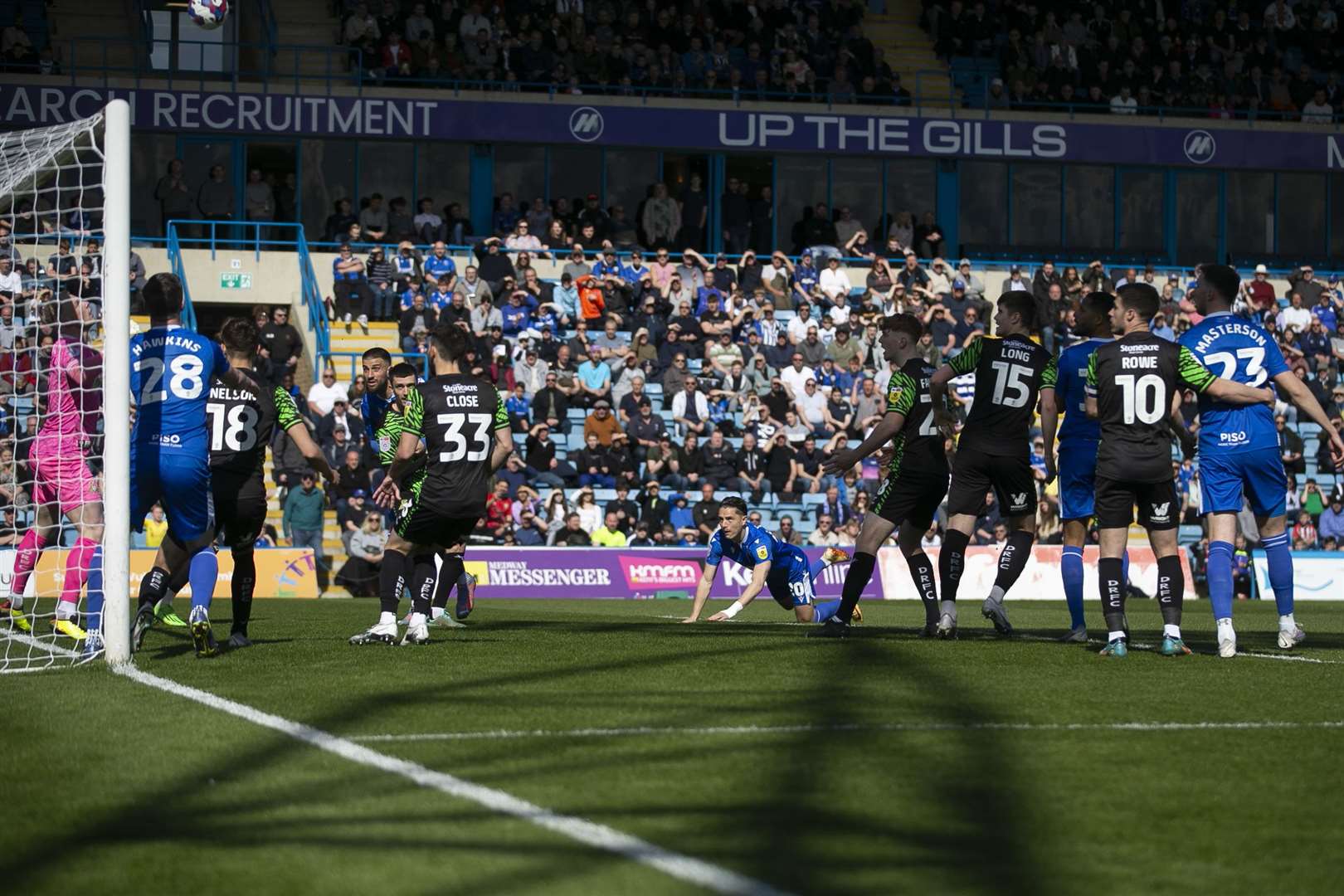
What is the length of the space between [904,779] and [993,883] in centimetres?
140

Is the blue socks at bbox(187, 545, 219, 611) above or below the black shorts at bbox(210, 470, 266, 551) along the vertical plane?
below

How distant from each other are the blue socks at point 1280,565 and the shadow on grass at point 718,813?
4.03 meters

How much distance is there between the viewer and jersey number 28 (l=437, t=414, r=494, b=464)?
10820mm

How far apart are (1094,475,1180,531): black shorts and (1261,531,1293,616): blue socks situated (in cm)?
87

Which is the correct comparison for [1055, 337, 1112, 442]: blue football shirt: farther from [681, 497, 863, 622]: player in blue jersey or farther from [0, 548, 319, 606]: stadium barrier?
[0, 548, 319, 606]: stadium barrier

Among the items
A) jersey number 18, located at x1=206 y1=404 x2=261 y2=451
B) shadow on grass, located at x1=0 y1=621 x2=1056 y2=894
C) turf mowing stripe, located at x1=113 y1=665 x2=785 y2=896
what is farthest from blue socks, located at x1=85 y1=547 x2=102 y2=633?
shadow on grass, located at x1=0 y1=621 x2=1056 y2=894

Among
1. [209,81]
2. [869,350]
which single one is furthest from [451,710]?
[209,81]

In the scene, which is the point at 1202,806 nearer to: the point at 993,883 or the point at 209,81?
the point at 993,883

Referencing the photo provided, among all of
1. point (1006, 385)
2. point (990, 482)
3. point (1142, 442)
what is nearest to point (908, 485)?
point (990, 482)

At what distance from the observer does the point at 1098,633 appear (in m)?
13.0

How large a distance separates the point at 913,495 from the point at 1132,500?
1.97m

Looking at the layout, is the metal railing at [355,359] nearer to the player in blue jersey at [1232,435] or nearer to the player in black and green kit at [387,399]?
the player in black and green kit at [387,399]

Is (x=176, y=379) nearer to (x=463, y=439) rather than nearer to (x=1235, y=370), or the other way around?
(x=463, y=439)

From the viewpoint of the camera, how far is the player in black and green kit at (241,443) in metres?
10.5
